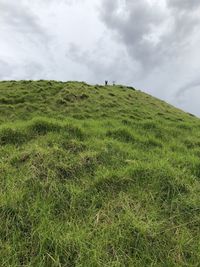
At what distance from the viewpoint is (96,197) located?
20.3ft

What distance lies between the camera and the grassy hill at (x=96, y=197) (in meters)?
4.66

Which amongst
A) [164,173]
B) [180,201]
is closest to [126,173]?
[164,173]

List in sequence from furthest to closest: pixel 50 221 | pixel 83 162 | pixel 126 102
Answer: pixel 126 102 < pixel 83 162 < pixel 50 221

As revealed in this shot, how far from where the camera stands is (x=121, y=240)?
4930 mm

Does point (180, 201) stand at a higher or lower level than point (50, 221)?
higher

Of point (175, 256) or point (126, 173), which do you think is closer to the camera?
point (175, 256)

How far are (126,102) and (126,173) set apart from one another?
1495cm

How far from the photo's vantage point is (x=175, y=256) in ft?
15.3

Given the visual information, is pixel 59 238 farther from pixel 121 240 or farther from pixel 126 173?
pixel 126 173

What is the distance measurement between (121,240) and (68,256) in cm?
91

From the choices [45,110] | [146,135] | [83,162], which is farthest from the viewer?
[45,110]

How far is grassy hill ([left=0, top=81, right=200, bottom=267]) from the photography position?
466cm

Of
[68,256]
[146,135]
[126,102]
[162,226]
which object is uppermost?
[126,102]

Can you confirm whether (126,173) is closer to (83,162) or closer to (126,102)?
(83,162)
